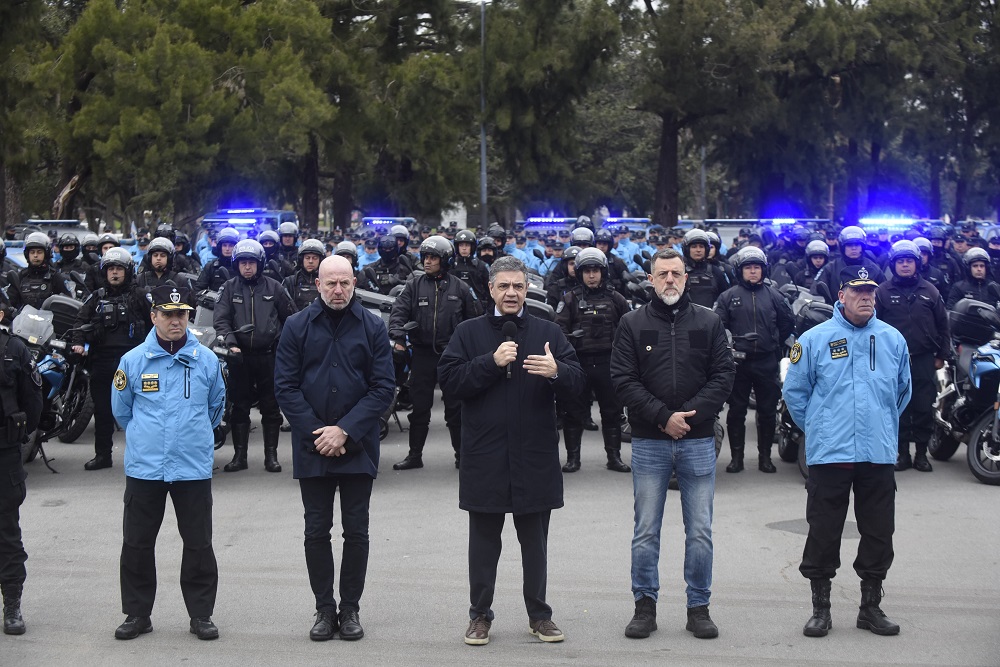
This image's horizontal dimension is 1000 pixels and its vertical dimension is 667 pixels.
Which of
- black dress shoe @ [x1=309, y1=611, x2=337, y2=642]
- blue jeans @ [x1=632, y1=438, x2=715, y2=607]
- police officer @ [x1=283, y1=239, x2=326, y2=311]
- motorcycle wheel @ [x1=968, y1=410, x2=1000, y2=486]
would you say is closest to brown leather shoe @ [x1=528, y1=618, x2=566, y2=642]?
blue jeans @ [x1=632, y1=438, x2=715, y2=607]

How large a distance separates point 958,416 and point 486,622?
608cm

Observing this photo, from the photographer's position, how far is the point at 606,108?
54.8 meters

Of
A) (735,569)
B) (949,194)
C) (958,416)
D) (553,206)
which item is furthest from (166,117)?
(949,194)

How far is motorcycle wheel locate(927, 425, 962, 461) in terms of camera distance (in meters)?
12.0

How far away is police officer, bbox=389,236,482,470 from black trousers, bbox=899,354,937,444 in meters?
3.72

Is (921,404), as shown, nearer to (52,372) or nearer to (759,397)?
(759,397)

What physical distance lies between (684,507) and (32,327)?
658 cm

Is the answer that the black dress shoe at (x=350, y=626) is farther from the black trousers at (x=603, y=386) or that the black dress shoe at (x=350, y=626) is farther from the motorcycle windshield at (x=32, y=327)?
the motorcycle windshield at (x=32, y=327)

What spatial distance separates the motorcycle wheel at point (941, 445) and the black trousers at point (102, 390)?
708 cm

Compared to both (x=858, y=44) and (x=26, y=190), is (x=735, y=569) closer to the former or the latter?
(x=858, y=44)

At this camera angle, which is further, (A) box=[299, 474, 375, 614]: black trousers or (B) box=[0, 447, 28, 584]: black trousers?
(B) box=[0, 447, 28, 584]: black trousers

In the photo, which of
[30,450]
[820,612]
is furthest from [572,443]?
[820,612]

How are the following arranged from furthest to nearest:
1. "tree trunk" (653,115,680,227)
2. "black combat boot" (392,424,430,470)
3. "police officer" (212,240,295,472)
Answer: "tree trunk" (653,115,680,227) < "black combat boot" (392,424,430,470) < "police officer" (212,240,295,472)

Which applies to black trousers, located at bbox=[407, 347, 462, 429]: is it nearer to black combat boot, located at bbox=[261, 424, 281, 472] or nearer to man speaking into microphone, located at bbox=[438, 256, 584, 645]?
black combat boot, located at bbox=[261, 424, 281, 472]
